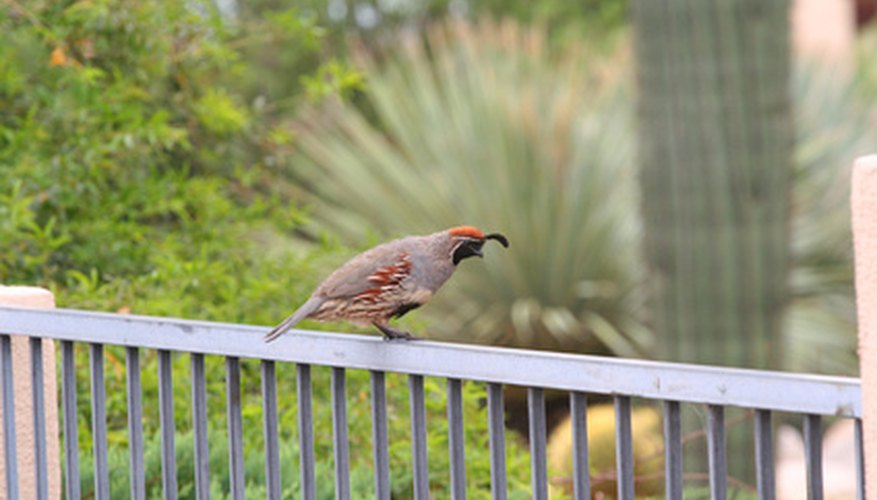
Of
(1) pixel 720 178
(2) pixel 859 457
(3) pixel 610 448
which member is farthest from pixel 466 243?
(3) pixel 610 448

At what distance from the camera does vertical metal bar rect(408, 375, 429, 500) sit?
301 cm

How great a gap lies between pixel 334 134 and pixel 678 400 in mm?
8641

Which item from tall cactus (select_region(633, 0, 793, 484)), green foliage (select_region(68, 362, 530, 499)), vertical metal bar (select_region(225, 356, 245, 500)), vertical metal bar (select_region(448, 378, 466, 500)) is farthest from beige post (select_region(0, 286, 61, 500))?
tall cactus (select_region(633, 0, 793, 484))

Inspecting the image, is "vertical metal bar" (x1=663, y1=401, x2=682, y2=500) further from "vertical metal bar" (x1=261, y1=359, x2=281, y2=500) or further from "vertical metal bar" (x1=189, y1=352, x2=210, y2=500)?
"vertical metal bar" (x1=189, y1=352, x2=210, y2=500)

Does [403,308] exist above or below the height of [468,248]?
below

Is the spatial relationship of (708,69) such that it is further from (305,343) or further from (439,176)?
(439,176)

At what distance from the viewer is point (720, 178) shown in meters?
6.02

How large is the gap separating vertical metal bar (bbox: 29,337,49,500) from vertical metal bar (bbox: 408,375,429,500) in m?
0.97

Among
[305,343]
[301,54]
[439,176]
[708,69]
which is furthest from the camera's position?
[301,54]

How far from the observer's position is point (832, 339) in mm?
9930

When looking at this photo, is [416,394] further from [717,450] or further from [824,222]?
[824,222]

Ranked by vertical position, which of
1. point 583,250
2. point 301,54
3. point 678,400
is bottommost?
point 678,400

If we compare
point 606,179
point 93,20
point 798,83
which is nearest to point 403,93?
point 606,179

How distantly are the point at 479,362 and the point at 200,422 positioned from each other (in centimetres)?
71
